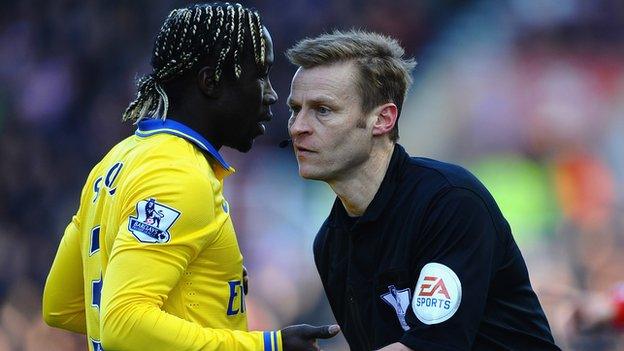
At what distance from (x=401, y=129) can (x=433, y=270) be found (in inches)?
237

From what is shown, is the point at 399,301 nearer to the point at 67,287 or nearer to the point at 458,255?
the point at 458,255

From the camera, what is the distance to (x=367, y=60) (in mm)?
3869

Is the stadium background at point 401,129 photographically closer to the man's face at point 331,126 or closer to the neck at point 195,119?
the man's face at point 331,126

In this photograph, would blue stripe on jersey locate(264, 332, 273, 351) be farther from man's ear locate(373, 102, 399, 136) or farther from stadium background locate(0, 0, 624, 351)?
stadium background locate(0, 0, 624, 351)

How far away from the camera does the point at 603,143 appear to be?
356 inches

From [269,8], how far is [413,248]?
6477 mm

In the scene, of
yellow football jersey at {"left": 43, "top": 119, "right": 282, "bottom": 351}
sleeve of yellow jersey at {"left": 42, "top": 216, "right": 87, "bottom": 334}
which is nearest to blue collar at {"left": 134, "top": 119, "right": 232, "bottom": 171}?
yellow football jersey at {"left": 43, "top": 119, "right": 282, "bottom": 351}

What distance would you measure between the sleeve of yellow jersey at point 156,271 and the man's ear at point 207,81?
1.11ft

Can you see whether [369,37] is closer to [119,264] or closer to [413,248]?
[413,248]

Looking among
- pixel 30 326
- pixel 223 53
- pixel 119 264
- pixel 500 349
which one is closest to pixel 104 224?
pixel 119 264

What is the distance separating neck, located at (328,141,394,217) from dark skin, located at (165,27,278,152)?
384mm

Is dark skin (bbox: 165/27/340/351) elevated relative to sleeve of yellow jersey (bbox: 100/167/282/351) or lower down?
elevated

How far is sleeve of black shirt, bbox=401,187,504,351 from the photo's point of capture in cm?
342

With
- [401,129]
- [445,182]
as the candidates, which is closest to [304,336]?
[445,182]
